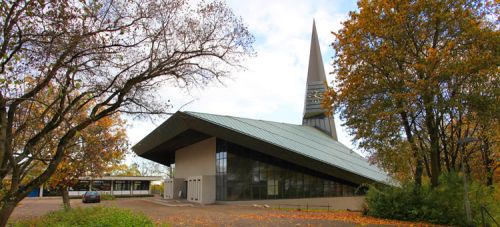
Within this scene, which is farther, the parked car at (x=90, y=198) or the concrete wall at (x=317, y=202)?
the parked car at (x=90, y=198)

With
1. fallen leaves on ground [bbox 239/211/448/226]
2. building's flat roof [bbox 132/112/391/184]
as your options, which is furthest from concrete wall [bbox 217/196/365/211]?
fallen leaves on ground [bbox 239/211/448/226]

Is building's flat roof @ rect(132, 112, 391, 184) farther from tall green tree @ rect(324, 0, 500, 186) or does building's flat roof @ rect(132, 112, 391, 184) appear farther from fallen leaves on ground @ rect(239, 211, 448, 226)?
tall green tree @ rect(324, 0, 500, 186)

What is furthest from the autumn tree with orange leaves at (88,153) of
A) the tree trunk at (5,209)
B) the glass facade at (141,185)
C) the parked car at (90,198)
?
the glass facade at (141,185)

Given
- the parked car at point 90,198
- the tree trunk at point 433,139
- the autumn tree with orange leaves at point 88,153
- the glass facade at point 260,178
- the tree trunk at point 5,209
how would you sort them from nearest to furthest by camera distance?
1. the tree trunk at point 5,209
2. the autumn tree with orange leaves at point 88,153
3. the tree trunk at point 433,139
4. the glass facade at point 260,178
5. the parked car at point 90,198

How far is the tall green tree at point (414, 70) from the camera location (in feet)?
40.7

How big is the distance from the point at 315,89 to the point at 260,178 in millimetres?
21466

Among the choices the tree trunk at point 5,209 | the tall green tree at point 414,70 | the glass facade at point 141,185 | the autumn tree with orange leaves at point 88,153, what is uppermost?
the tall green tree at point 414,70

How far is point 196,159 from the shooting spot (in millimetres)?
33969

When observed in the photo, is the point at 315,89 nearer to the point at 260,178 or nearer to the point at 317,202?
the point at 317,202

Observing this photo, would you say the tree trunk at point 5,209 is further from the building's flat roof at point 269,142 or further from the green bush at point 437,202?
the building's flat roof at point 269,142

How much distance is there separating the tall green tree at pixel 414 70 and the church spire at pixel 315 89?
28136 millimetres

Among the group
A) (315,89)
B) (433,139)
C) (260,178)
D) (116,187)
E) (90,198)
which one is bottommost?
(90,198)

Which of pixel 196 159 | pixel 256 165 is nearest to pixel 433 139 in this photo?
pixel 256 165

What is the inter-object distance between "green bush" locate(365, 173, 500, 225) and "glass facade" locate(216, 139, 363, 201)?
44.5 ft
